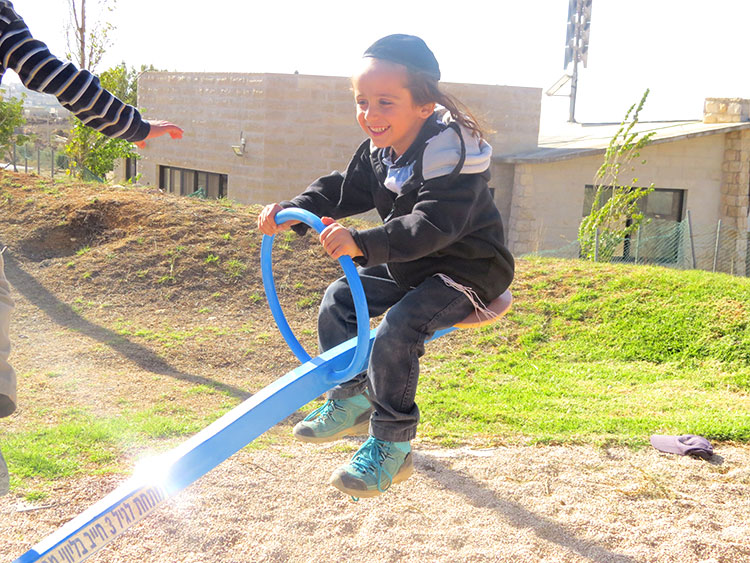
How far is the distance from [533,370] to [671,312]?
1655mm

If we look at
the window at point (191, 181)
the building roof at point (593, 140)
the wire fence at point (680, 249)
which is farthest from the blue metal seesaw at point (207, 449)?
the window at point (191, 181)

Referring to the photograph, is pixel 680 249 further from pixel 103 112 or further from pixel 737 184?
pixel 103 112

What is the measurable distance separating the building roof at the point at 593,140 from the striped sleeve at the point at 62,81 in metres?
13.2

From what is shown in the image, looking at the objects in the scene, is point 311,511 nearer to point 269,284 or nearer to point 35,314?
point 269,284

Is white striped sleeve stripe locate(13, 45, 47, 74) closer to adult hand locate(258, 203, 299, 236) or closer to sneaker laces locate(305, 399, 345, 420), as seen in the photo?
adult hand locate(258, 203, 299, 236)

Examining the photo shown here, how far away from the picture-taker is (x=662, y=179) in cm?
1719

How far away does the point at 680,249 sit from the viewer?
1317 cm

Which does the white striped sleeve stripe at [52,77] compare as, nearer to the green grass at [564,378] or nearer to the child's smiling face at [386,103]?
the child's smiling face at [386,103]

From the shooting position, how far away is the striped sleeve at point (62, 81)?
7.37 ft

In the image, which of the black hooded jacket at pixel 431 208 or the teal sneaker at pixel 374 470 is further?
the teal sneaker at pixel 374 470

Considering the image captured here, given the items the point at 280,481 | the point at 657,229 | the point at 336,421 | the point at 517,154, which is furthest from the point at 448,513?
the point at 517,154

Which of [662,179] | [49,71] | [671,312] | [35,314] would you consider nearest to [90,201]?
[35,314]

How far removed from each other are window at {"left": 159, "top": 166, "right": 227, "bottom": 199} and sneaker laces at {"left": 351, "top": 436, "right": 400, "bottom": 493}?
16256mm

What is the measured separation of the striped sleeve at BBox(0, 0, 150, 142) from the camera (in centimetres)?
225
